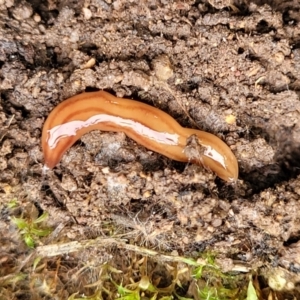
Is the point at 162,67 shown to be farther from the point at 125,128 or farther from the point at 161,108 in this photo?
the point at 125,128

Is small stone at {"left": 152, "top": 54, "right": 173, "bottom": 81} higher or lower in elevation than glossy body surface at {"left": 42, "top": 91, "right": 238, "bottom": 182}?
higher

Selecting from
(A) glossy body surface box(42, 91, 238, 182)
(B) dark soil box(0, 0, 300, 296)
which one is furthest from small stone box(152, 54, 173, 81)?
(A) glossy body surface box(42, 91, 238, 182)

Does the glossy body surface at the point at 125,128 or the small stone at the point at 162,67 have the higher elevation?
the small stone at the point at 162,67

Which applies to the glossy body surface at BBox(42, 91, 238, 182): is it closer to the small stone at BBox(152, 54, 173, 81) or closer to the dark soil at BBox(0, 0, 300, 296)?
the dark soil at BBox(0, 0, 300, 296)

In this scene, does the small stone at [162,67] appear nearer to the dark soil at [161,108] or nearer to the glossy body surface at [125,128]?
the dark soil at [161,108]

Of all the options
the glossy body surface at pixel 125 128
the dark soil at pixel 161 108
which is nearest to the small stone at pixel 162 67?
the dark soil at pixel 161 108
